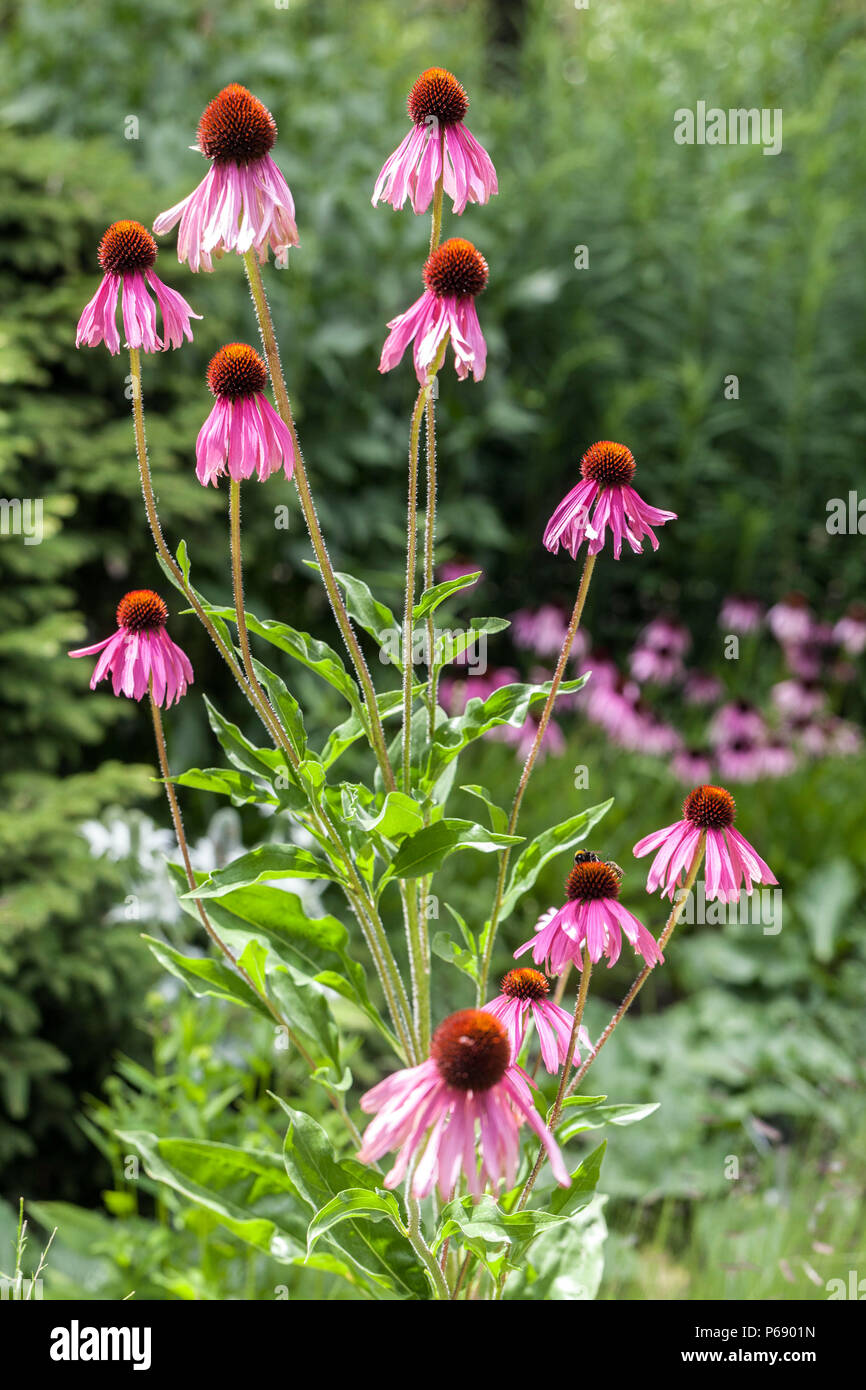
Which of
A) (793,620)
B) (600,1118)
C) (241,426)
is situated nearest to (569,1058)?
(600,1118)

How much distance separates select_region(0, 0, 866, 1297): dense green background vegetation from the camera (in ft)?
8.09

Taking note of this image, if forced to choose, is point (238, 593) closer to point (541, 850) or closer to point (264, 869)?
point (264, 869)

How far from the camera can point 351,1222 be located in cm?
126

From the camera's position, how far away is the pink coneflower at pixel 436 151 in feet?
3.46

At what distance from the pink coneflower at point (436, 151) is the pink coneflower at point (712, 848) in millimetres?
556

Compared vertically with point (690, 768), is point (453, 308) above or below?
above

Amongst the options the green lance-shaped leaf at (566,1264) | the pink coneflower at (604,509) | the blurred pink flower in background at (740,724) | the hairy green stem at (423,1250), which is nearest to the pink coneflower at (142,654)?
the pink coneflower at (604,509)

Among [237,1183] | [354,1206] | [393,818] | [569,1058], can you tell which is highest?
[393,818]

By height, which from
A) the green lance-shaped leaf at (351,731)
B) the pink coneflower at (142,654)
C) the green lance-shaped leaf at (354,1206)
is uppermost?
the pink coneflower at (142,654)

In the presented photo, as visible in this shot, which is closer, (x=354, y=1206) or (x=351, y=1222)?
(x=354, y=1206)

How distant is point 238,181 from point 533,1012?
0.74m

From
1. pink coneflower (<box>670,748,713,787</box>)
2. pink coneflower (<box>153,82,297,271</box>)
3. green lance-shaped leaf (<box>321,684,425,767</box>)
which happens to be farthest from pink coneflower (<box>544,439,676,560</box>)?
pink coneflower (<box>670,748,713,787</box>)

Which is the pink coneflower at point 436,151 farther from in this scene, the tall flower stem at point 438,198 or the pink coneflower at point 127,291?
the pink coneflower at point 127,291

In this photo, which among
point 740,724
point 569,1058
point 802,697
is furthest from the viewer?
point 802,697
